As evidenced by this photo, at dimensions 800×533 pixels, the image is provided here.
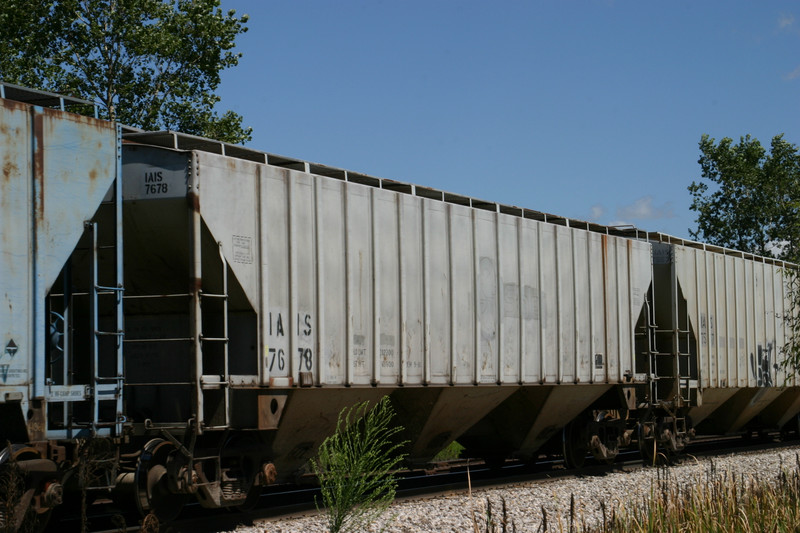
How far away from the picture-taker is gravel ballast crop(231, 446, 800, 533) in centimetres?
1017

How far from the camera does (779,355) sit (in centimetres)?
2316

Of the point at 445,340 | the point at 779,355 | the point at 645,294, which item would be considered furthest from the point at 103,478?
the point at 779,355

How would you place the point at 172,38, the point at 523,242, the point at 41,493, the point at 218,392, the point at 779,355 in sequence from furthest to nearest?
the point at 172,38 < the point at 779,355 < the point at 523,242 < the point at 218,392 < the point at 41,493

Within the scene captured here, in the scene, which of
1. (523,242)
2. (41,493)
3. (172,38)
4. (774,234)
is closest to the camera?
(41,493)

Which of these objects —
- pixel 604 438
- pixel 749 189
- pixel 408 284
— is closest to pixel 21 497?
pixel 408 284

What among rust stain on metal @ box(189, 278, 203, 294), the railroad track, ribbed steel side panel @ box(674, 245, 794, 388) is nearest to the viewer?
rust stain on metal @ box(189, 278, 203, 294)

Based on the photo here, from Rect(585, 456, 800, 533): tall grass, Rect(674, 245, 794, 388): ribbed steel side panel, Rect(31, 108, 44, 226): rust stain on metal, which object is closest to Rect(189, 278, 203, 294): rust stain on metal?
Rect(31, 108, 44, 226): rust stain on metal

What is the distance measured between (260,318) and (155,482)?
6.78 feet

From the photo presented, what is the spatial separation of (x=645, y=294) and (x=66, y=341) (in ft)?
39.8

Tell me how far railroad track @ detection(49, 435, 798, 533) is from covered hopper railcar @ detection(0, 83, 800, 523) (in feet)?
1.12

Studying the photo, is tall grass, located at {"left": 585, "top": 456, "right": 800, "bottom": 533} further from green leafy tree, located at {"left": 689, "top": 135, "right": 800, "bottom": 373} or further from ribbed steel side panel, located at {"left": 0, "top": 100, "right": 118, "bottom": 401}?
green leafy tree, located at {"left": 689, "top": 135, "right": 800, "bottom": 373}

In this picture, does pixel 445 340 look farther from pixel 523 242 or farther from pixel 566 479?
pixel 566 479

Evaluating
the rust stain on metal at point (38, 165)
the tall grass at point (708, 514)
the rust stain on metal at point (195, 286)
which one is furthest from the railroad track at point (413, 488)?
the rust stain on metal at point (38, 165)

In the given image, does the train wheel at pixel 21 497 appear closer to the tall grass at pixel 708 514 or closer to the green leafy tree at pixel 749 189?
the tall grass at pixel 708 514
